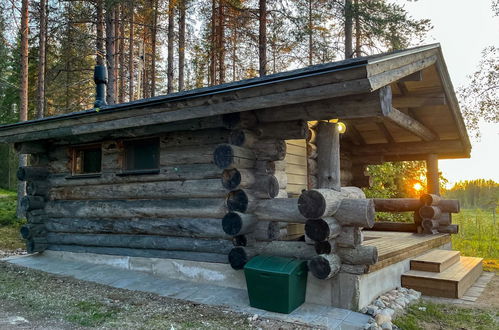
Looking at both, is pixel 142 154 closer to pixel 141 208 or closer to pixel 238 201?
pixel 141 208

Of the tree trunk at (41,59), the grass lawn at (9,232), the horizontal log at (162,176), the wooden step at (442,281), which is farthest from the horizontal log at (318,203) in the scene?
the tree trunk at (41,59)

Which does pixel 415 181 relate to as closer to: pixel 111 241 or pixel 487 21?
pixel 487 21

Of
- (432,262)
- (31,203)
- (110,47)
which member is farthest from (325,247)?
(110,47)

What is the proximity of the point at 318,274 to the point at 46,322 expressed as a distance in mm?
3356

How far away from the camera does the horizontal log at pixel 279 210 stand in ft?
16.8

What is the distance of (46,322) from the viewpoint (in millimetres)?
4602

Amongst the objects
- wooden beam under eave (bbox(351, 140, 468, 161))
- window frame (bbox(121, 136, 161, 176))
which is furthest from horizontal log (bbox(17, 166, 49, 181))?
wooden beam under eave (bbox(351, 140, 468, 161))

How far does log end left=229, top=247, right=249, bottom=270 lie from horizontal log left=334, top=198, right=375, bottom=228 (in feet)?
4.80

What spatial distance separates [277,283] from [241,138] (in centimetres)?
206

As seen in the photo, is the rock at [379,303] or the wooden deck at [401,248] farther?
the wooden deck at [401,248]

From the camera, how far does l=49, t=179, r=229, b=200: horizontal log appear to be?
621cm

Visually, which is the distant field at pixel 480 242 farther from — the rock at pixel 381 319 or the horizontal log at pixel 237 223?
the horizontal log at pixel 237 223

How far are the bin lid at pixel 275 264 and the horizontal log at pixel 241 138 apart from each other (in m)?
1.62

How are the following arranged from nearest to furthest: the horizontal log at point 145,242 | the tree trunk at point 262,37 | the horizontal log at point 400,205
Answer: the horizontal log at point 145,242
the horizontal log at point 400,205
the tree trunk at point 262,37
